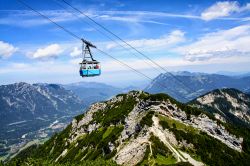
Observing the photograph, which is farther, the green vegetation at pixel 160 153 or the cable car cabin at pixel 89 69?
the green vegetation at pixel 160 153

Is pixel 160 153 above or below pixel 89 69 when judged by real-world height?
below

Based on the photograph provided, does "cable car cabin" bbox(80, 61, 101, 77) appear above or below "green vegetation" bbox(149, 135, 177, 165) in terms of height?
above

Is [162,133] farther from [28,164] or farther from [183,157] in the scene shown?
[28,164]

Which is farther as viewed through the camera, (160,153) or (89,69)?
(160,153)

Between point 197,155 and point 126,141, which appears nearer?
point 197,155

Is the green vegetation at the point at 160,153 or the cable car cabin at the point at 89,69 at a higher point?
the cable car cabin at the point at 89,69

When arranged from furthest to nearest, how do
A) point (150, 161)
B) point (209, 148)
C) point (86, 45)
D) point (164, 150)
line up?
point (209, 148) → point (164, 150) → point (150, 161) → point (86, 45)

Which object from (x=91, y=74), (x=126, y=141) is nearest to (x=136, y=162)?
(x=126, y=141)

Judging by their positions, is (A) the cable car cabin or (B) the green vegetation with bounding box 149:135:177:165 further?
(B) the green vegetation with bounding box 149:135:177:165
